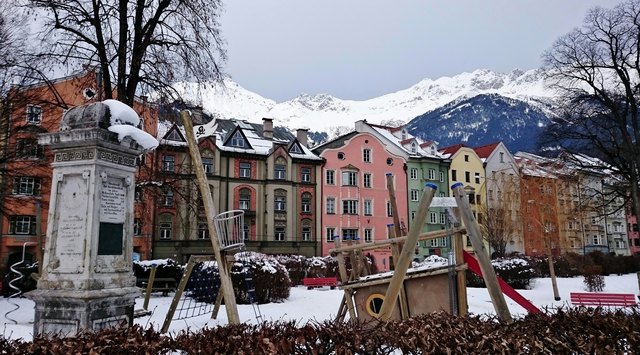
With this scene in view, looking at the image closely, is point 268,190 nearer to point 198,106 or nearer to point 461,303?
point 198,106

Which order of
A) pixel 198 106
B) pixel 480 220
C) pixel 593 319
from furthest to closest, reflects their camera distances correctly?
pixel 480 220, pixel 198 106, pixel 593 319

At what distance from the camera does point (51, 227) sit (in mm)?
7383

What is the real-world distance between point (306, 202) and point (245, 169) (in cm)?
657

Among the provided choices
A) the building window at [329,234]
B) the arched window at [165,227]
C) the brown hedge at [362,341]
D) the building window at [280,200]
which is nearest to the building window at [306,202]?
the building window at [280,200]

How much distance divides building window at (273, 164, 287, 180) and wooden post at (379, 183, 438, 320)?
3733cm

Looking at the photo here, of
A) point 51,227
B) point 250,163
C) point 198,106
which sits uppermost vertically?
point 250,163

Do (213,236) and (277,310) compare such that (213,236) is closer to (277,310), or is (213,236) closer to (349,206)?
(277,310)

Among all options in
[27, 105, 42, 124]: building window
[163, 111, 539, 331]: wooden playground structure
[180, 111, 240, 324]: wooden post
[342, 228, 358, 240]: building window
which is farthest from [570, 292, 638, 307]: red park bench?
[342, 228, 358, 240]: building window

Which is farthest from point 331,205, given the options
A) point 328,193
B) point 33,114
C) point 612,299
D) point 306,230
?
point 33,114

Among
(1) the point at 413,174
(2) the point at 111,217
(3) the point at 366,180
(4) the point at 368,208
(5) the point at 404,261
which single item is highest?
(1) the point at 413,174

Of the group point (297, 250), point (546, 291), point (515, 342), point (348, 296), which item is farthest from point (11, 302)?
point (297, 250)

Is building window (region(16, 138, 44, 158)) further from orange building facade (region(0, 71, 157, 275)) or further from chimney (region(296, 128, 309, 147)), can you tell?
chimney (region(296, 128, 309, 147))

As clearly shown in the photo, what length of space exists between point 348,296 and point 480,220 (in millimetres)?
43603

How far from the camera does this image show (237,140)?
43.5m
